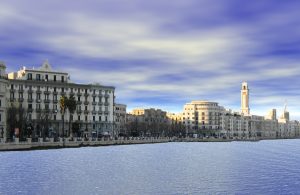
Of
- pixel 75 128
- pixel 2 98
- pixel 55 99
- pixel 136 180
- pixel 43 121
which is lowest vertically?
pixel 136 180

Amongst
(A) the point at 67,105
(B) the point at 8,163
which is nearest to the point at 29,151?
(B) the point at 8,163

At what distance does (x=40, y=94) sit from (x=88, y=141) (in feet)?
143

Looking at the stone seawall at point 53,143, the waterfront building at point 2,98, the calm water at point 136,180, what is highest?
the waterfront building at point 2,98

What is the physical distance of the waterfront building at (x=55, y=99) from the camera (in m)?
177

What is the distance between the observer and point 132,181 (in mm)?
57375

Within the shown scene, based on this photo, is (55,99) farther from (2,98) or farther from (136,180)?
(136,180)

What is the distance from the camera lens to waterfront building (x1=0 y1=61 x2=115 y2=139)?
17738 centimetres

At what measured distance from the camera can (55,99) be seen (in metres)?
185

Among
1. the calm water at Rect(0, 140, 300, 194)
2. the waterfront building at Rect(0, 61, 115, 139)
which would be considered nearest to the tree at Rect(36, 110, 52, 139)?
the waterfront building at Rect(0, 61, 115, 139)

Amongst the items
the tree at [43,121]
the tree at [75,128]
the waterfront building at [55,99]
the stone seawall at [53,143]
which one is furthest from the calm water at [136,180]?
the tree at [75,128]

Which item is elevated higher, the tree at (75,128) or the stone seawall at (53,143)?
the tree at (75,128)

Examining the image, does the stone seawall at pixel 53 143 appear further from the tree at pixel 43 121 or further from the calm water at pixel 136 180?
the calm water at pixel 136 180

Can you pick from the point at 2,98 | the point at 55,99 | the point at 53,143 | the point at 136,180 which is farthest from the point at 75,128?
the point at 136,180

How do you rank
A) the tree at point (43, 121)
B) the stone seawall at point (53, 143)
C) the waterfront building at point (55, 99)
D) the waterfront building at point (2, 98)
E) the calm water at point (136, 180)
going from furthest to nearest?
the waterfront building at point (55, 99) < the tree at point (43, 121) < the waterfront building at point (2, 98) < the stone seawall at point (53, 143) < the calm water at point (136, 180)
